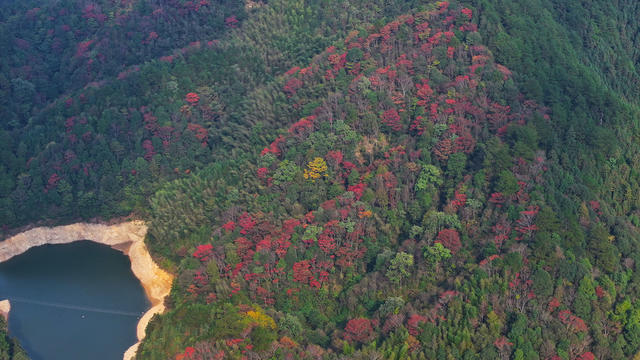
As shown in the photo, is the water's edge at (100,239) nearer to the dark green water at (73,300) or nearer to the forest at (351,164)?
the dark green water at (73,300)

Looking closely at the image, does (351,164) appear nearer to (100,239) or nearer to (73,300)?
(100,239)

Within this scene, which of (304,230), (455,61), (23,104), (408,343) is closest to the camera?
(408,343)

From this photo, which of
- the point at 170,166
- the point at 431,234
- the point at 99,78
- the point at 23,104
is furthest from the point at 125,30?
the point at 431,234

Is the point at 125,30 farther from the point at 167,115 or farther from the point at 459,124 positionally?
the point at 459,124

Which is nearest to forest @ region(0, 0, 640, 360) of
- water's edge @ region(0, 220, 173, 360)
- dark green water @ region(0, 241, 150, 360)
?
water's edge @ region(0, 220, 173, 360)

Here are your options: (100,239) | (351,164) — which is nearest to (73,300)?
(100,239)

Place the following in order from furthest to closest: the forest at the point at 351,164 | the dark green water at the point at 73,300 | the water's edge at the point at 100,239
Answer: the water's edge at the point at 100,239 → the dark green water at the point at 73,300 → the forest at the point at 351,164

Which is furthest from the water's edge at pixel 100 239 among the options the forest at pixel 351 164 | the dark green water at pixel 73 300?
the forest at pixel 351 164
